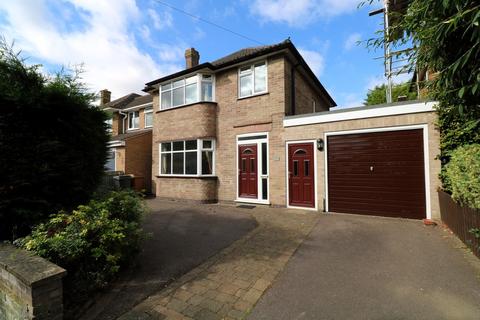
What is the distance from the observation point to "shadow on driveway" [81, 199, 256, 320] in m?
2.96

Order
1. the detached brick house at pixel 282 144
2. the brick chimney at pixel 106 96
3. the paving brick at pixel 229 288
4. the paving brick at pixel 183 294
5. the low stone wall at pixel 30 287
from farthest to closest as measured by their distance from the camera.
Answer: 1. the brick chimney at pixel 106 96
2. the detached brick house at pixel 282 144
3. the paving brick at pixel 229 288
4. the paving brick at pixel 183 294
5. the low stone wall at pixel 30 287

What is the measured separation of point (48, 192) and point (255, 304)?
377 centimetres

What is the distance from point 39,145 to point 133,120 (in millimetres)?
14911

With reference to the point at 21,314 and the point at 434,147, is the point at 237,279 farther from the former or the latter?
the point at 434,147

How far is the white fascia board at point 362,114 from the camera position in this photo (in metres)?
6.49

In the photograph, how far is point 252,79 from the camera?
31.2 ft

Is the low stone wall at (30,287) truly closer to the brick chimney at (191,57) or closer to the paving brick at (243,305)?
the paving brick at (243,305)

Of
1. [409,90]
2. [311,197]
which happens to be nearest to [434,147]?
[311,197]

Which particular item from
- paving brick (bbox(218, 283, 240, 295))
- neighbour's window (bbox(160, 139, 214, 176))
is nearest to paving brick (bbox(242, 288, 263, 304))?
paving brick (bbox(218, 283, 240, 295))

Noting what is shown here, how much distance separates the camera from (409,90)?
46.2ft

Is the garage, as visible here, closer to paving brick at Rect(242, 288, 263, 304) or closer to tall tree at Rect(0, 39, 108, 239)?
paving brick at Rect(242, 288, 263, 304)

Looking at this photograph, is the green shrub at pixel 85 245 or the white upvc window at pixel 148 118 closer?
the green shrub at pixel 85 245

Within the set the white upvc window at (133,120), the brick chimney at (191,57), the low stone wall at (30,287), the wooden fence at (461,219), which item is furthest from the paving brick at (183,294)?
the white upvc window at (133,120)

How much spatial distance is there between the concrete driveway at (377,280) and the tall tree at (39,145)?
12.4ft
